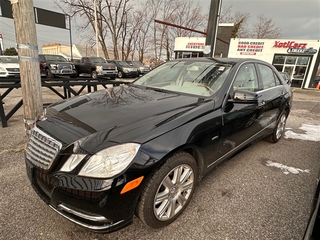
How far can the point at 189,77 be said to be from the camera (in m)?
2.90

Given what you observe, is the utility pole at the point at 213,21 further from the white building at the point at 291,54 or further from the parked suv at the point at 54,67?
the white building at the point at 291,54

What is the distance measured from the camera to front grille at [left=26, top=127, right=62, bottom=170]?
160cm

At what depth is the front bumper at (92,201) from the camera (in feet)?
4.69

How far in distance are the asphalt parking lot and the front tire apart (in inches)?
6.0

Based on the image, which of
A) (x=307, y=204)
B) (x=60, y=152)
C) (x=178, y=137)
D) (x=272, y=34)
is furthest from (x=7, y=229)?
(x=272, y=34)

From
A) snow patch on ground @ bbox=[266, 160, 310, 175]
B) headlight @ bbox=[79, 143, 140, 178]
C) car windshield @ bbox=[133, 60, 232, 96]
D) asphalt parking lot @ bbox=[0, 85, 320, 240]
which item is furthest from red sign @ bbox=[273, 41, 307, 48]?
headlight @ bbox=[79, 143, 140, 178]

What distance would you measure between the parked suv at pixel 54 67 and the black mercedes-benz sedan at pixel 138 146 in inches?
506

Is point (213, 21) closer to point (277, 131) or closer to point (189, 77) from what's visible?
point (277, 131)

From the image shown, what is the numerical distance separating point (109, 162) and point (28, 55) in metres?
2.51

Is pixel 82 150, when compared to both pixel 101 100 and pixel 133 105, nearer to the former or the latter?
pixel 133 105

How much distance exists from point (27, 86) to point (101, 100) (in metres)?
1.57

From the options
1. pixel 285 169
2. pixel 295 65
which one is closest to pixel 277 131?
pixel 285 169

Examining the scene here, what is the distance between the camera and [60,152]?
1554 millimetres

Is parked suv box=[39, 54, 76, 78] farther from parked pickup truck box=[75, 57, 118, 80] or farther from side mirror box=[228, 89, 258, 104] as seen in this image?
side mirror box=[228, 89, 258, 104]
